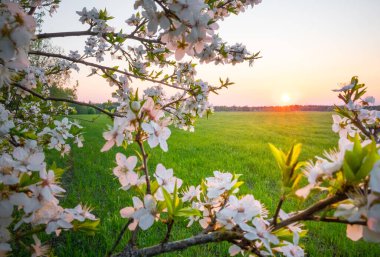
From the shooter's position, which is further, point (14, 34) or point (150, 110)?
point (150, 110)

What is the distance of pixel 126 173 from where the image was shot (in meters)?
1.04

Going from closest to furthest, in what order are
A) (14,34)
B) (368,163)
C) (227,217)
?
(368,163) → (14,34) → (227,217)

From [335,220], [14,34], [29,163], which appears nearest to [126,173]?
[29,163]

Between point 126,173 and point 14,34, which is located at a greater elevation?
point 14,34

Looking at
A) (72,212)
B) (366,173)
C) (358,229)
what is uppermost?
(366,173)

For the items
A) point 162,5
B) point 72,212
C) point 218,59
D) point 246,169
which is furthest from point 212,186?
point 246,169

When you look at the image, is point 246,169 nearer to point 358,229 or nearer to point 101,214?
point 101,214

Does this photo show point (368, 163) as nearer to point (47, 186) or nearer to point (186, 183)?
point (47, 186)

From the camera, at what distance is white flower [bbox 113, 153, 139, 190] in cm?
103

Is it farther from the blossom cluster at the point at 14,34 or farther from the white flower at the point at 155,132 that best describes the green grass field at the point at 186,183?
the blossom cluster at the point at 14,34

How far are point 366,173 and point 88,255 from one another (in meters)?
2.73

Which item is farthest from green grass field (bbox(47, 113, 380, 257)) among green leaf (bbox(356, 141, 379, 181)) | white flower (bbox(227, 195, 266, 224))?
white flower (bbox(227, 195, 266, 224))

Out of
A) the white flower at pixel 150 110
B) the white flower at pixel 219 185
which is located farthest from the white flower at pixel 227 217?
the white flower at pixel 150 110

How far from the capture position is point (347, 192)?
658 millimetres
